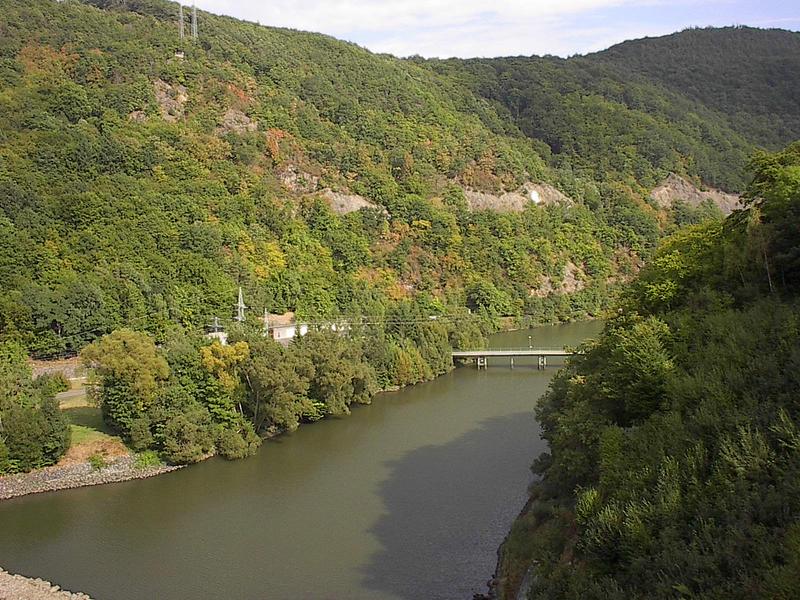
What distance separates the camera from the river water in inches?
750

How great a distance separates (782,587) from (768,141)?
116541 mm

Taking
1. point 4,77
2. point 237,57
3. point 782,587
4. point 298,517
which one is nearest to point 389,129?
point 237,57

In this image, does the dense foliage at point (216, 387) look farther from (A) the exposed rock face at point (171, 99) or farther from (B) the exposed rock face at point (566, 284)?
(B) the exposed rock face at point (566, 284)

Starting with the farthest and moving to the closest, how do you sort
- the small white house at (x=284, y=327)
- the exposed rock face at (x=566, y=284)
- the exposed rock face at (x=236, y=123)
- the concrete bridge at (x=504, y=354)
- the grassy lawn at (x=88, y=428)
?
1. the exposed rock face at (x=566, y=284)
2. the exposed rock face at (x=236, y=123)
3. the concrete bridge at (x=504, y=354)
4. the small white house at (x=284, y=327)
5. the grassy lawn at (x=88, y=428)

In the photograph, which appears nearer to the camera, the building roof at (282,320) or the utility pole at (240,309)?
the utility pole at (240,309)

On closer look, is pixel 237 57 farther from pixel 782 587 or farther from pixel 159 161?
pixel 782 587

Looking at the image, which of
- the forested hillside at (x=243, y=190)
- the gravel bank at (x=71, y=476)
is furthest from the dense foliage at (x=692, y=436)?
the forested hillside at (x=243, y=190)

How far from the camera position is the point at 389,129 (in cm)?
7731

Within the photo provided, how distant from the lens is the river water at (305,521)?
1906 centimetres

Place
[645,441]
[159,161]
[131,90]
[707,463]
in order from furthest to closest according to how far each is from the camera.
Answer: [131,90] < [159,161] < [645,441] < [707,463]

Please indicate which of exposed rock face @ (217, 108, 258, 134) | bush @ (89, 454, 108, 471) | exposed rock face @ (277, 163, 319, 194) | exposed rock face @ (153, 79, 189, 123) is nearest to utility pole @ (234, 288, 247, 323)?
bush @ (89, 454, 108, 471)

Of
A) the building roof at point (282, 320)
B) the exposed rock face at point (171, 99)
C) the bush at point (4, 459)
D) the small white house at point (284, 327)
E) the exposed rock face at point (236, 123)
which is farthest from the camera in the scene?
the exposed rock face at point (236, 123)

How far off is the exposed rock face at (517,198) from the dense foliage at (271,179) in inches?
45.9

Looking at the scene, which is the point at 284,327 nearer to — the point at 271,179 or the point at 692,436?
the point at 271,179
